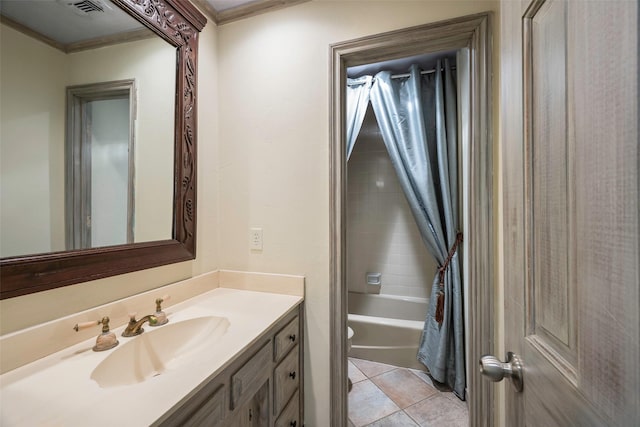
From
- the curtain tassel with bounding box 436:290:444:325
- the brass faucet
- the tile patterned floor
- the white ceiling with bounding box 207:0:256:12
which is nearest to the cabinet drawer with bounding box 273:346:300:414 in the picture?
the brass faucet

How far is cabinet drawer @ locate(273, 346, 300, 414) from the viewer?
1.14 metres

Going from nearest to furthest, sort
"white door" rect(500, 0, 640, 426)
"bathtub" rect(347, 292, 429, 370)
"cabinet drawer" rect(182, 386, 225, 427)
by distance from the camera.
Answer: "white door" rect(500, 0, 640, 426) → "cabinet drawer" rect(182, 386, 225, 427) → "bathtub" rect(347, 292, 429, 370)

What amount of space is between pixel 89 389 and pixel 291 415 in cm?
92

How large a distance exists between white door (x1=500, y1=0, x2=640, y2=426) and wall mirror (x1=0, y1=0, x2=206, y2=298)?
1266mm

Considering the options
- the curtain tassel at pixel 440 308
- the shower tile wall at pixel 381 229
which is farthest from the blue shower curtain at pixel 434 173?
the shower tile wall at pixel 381 229

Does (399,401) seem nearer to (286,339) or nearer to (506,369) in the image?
(286,339)

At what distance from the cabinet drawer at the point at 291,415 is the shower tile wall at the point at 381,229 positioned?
1.52 m

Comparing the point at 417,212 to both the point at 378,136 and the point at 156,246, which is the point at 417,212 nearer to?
the point at 378,136

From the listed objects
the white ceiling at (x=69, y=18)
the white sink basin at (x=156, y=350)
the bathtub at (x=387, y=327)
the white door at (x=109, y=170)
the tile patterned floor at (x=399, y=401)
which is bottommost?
the tile patterned floor at (x=399, y=401)

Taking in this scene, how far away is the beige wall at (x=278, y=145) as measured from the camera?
1373 mm

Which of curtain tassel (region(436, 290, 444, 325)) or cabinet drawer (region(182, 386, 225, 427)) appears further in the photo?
curtain tassel (region(436, 290, 444, 325))

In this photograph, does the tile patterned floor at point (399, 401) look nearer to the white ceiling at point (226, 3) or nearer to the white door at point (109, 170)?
the white door at point (109, 170)

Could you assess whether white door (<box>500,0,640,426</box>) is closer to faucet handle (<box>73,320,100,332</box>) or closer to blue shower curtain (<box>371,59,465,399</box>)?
faucet handle (<box>73,320,100,332</box>)

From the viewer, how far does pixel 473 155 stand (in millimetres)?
1175
